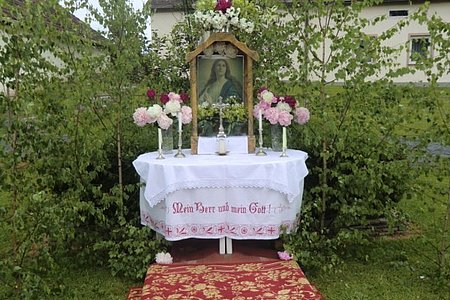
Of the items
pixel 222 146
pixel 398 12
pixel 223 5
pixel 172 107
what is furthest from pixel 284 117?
pixel 398 12

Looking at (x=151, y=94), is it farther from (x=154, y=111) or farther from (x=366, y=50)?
(x=366, y=50)

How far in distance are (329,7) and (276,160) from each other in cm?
142

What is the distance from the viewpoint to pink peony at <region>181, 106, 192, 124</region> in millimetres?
5012

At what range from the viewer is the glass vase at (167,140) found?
507cm

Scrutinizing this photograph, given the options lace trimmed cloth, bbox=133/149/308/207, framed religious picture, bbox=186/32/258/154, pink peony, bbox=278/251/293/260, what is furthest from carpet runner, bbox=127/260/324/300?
framed religious picture, bbox=186/32/258/154

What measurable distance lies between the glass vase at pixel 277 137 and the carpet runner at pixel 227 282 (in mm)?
1176

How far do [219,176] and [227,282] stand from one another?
907mm

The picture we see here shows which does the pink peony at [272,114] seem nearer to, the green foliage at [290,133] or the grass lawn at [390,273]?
the green foliage at [290,133]

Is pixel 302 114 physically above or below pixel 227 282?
above

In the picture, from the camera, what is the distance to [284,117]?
4.81m

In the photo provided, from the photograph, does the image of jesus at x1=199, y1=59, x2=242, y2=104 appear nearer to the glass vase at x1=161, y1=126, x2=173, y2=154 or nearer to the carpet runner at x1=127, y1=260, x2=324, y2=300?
the glass vase at x1=161, y1=126, x2=173, y2=154

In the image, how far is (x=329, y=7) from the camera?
181 inches

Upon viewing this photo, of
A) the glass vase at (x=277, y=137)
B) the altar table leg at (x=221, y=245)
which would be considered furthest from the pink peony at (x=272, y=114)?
the altar table leg at (x=221, y=245)

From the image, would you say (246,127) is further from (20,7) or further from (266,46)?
(20,7)
